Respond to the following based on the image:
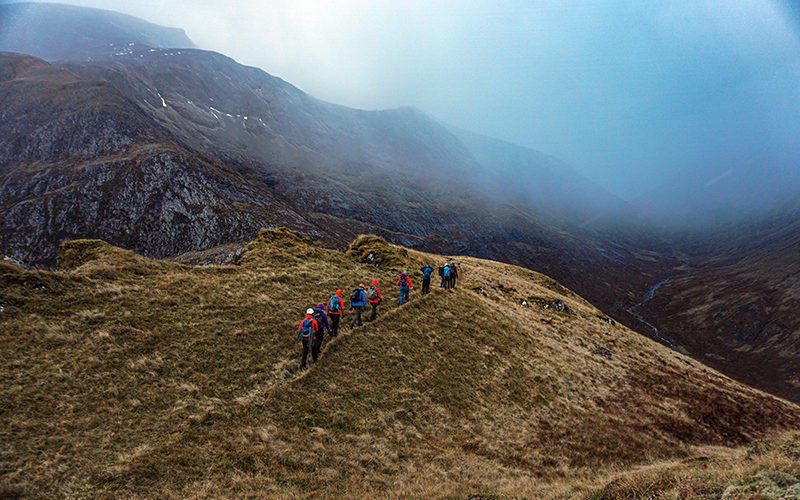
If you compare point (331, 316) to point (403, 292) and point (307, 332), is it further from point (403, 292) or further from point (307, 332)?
point (403, 292)

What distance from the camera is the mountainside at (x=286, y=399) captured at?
1113cm

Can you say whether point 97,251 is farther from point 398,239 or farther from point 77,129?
point 398,239

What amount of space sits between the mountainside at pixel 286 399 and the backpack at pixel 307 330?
1.98m

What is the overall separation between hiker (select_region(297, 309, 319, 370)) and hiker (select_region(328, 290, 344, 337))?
9.03ft

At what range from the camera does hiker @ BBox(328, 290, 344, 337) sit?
773 inches

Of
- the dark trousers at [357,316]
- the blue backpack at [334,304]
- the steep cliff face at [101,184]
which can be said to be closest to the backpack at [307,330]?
the blue backpack at [334,304]

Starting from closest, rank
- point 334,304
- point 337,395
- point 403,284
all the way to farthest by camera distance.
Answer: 1. point 337,395
2. point 334,304
3. point 403,284

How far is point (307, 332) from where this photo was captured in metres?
16.6

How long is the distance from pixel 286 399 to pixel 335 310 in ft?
19.4

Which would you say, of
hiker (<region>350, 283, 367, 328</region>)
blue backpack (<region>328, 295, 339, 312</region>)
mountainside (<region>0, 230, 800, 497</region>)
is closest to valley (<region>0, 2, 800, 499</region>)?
mountainside (<region>0, 230, 800, 497</region>)

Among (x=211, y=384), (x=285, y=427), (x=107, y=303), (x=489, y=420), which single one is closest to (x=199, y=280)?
(x=107, y=303)

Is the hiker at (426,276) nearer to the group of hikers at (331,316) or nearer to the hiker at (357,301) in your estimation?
the group of hikers at (331,316)

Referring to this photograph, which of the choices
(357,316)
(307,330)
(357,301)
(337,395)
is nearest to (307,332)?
(307,330)

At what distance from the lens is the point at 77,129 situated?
11056 cm
